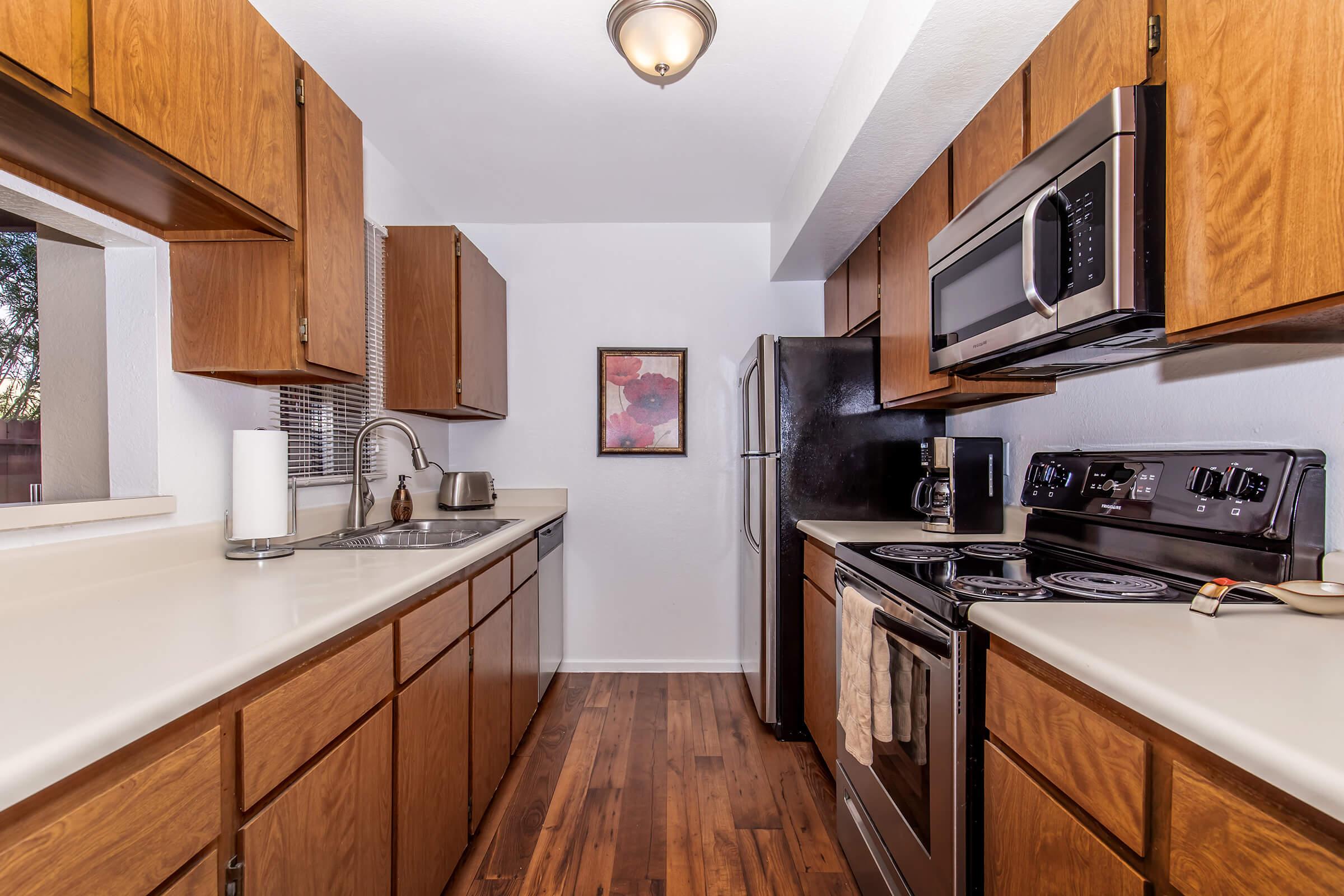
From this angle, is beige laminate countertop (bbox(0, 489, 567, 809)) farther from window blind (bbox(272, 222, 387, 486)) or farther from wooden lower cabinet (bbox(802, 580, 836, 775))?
wooden lower cabinet (bbox(802, 580, 836, 775))

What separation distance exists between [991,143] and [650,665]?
2782mm

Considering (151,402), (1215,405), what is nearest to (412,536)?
(151,402)

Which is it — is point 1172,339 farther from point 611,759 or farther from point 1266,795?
point 611,759

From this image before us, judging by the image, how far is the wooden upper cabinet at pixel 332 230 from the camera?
1.54 m

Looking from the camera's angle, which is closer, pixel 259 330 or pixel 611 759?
pixel 259 330

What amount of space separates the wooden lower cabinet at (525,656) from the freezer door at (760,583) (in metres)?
0.94

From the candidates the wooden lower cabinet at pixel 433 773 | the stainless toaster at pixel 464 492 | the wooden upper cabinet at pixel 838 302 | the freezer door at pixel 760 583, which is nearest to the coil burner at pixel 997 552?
the freezer door at pixel 760 583

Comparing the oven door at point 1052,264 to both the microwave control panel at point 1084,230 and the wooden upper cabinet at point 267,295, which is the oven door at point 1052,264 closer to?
the microwave control panel at point 1084,230

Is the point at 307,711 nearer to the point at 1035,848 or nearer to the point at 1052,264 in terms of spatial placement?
the point at 1035,848

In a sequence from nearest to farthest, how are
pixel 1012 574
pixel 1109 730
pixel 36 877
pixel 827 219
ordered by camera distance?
pixel 36 877 → pixel 1109 730 → pixel 1012 574 → pixel 827 219

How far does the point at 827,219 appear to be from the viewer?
97.8 inches

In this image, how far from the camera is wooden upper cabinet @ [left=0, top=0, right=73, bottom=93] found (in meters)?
0.81

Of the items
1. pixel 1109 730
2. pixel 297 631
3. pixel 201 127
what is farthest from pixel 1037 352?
pixel 201 127

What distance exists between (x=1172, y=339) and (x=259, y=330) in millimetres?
1886
